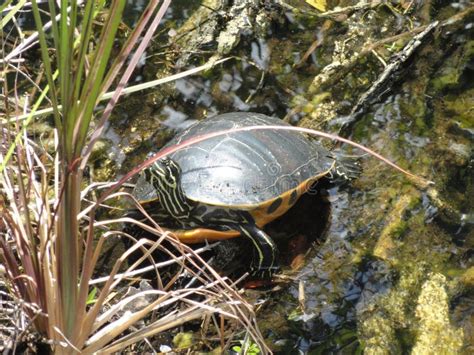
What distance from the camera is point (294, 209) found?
2.89 meters

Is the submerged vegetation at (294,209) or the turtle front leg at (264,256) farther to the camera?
the turtle front leg at (264,256)

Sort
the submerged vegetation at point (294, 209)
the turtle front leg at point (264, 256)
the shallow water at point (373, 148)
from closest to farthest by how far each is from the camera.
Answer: the submerged vegetation at point (294, 209) < the shallow water at point (373, 148) < the turtle front leg at point (264, 256)

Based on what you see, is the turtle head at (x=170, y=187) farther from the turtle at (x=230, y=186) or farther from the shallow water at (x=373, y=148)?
the shallow water at (x=373, y=148)

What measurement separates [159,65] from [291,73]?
2.35 ft

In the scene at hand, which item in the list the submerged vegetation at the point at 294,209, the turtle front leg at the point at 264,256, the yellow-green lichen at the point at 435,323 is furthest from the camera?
the turtle front leg at the point at 264,256

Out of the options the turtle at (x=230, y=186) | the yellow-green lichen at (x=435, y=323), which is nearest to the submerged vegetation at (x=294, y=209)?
the yellow-green lichen at (x=435, y=323)

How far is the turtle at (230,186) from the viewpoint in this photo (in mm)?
2605

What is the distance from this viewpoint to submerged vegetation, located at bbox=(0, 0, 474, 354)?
168cm

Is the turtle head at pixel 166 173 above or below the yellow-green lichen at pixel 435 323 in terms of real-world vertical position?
above

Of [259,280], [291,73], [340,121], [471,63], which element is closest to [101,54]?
[259,280]

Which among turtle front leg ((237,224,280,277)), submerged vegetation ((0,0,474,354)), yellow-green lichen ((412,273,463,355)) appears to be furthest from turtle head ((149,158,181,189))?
yellow-green lichen ((412,273,463,355))

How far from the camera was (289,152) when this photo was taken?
2.82 m

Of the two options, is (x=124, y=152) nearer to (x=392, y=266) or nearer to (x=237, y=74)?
(x=237, y=74)

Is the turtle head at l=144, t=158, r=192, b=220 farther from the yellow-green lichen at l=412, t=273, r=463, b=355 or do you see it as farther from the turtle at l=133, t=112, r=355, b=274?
the yellow-green lichen at l=412, t=273, r=463, b=355
